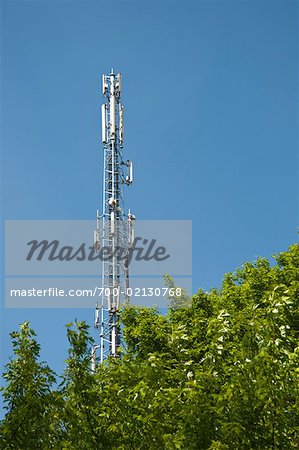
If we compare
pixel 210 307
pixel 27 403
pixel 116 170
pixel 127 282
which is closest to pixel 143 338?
pixel 210 307

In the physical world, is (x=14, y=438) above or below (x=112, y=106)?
below

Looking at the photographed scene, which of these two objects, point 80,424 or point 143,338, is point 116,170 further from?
point 80,424

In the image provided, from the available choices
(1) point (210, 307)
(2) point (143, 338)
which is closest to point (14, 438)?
(2) point (143, 338)

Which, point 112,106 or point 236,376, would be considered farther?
point 112,106

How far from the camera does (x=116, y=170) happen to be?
Result: 35.7 meters

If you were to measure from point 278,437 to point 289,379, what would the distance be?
0.99 m

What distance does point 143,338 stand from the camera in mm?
19109

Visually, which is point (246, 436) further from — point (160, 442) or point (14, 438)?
point (14, 438)

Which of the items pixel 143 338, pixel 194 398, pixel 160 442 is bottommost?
pixel 160 442

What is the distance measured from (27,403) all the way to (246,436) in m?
3.40

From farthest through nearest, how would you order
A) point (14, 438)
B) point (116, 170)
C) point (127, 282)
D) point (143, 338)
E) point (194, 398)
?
1. point (116, 170)
2. point (127, 282)
3. point (143, 338)
4. point (14, 438)
5. point (194, 398)

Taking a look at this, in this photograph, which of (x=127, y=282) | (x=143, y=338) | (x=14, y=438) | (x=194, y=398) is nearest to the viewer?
Result: (x=194, y=398)

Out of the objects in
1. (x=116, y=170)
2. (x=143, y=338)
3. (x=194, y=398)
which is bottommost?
(x=194, y=398)

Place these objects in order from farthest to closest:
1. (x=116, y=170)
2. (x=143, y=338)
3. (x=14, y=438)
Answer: (x=116, y=170), (x=143, y=338), (x=14, y=438)
